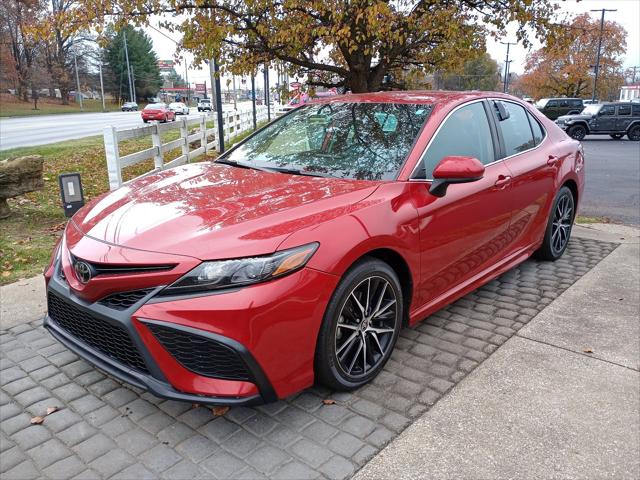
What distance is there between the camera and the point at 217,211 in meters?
2.78

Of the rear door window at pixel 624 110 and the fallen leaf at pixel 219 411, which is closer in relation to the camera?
the fallen leaf at pixel 219 411

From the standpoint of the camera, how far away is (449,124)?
3672 mm

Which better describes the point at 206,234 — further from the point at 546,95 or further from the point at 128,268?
the point at 546,95

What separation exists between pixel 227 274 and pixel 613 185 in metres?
11.0

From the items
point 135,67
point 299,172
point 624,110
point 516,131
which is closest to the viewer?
point 299,172

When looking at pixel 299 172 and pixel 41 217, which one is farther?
pixel 41 217

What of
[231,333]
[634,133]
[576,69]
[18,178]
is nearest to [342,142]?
[231,333]

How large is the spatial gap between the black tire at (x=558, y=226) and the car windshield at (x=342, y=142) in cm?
209

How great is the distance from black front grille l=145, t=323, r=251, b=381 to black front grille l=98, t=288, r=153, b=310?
16 centimetres

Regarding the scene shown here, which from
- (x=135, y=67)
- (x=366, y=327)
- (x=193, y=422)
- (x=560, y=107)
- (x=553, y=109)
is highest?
(x=135, y=67)

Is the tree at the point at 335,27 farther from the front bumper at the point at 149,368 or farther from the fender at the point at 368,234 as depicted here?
the front bumper at the point at 149,368

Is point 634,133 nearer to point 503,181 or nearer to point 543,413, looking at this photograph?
point 503,181

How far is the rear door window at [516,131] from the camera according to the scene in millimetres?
4277

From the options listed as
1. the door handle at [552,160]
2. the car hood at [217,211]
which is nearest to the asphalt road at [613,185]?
the door handle at [552,160]
